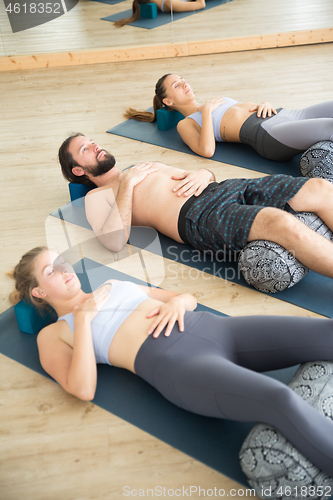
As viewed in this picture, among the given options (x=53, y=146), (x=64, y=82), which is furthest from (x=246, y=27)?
(x=53, y=146)

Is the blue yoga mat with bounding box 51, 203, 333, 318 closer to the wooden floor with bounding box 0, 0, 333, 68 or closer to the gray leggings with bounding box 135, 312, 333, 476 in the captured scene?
the gray leggings with bounding box 135, 312, 333, 476

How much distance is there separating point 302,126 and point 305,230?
979 mm

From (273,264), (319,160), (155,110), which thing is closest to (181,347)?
(273,264)

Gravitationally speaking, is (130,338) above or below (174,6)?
below

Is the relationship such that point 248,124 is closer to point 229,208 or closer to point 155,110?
point 155,110

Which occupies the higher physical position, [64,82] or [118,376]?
[64,82]

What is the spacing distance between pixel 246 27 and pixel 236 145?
2256mm

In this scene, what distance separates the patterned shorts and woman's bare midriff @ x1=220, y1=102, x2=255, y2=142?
87 cm

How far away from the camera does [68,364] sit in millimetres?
1512

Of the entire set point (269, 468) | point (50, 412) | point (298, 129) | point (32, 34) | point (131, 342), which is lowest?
point (50, 412)

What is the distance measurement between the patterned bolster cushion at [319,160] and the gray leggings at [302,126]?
66 mm

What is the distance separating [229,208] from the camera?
2002mm

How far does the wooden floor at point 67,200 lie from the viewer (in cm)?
139

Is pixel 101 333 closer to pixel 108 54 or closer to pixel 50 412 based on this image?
pixel 50 412
